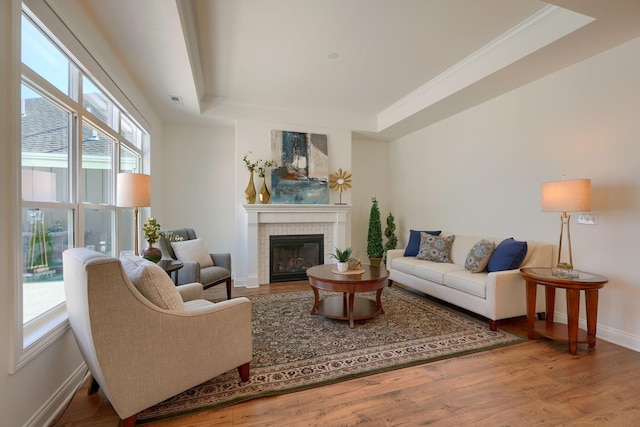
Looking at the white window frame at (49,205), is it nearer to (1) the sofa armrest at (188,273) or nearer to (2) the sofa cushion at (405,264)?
(1) the sofa armrest at (188,273)

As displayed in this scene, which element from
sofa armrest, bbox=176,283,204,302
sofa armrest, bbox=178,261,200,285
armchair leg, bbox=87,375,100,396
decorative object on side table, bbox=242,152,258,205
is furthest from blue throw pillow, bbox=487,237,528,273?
armchair leg, bbox=87,375,100,396

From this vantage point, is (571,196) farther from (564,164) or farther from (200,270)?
(200,270)

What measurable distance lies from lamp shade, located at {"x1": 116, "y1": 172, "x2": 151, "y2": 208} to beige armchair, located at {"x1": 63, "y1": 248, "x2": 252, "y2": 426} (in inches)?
35.7

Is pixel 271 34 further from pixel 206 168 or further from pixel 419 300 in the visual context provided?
pixel 419 300

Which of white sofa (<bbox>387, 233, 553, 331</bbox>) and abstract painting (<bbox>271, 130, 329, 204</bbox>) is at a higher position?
abstract painting (<bbox>271, 130, 329, 204</bbox>)

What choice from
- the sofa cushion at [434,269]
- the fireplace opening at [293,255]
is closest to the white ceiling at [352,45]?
the sofa cushion at [434,269]

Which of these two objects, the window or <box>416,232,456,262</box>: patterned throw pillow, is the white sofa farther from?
the window

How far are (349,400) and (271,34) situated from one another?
3.15 metres

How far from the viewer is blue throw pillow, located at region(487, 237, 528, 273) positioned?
3.08 metres

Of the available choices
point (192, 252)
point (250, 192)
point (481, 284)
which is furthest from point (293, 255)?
point (481, 284)

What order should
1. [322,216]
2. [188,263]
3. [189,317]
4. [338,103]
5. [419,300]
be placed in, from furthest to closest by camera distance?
[322,216]
[338,103]
[419,300]
[188,263]
[189,317]

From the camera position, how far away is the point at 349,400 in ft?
6.08

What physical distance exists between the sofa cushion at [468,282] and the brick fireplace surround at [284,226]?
214 centimetres

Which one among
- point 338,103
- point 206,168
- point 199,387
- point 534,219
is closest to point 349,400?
point 199,387
